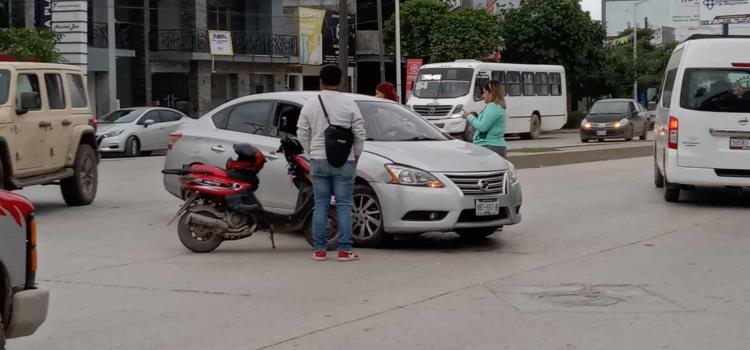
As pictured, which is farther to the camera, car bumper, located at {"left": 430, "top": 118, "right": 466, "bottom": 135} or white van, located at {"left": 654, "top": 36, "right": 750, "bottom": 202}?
car bumper, located at {"left": 430, "top": 118, "right": 466, "bottom": 135}

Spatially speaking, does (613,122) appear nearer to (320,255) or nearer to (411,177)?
(411,177)

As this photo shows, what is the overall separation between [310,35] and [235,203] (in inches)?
1462

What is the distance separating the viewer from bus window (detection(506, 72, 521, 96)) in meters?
41.4

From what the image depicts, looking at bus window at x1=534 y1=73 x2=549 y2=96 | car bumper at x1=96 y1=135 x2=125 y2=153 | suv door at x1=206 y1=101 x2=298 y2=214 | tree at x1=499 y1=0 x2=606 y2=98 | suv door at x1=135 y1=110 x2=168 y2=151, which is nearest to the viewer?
suv door at x1=206 y1=101 x2=298 y2=214

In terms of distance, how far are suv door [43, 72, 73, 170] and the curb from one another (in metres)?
10.4

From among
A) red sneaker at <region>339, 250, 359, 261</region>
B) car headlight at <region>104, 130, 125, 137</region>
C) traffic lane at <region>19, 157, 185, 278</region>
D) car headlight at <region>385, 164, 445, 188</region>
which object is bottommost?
traffic lane at <region>19, 157, 185, 278</region>

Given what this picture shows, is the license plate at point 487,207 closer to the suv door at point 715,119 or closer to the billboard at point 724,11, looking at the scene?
the suv door at point 715,119

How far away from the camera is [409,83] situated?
41594 millimetres

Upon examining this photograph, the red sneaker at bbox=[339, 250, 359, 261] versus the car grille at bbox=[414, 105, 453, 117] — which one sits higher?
the car grille at bbox=[414, 105, 453, 117]

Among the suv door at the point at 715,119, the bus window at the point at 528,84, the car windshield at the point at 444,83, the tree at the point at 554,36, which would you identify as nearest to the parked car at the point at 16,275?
the suv door at the point at 715,119

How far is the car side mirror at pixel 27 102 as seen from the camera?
1332cm

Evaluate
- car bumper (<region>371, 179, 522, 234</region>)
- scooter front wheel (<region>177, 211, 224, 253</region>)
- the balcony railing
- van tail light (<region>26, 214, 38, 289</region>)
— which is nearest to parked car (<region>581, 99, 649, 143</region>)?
the balcony railing

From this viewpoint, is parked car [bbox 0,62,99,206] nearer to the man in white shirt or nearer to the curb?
the man in white shirt

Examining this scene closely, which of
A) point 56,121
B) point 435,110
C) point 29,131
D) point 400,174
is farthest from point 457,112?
point 400,174
